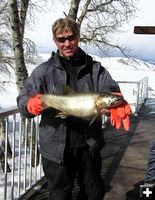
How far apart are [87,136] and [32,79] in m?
0.60

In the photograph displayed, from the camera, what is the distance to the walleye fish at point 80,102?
299cm

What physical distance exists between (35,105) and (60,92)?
264 mm

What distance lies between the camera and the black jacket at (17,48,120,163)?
3305 millimetres

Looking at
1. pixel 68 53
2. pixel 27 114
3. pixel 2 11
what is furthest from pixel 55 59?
pixel 2 11

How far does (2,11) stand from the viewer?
16250 mm

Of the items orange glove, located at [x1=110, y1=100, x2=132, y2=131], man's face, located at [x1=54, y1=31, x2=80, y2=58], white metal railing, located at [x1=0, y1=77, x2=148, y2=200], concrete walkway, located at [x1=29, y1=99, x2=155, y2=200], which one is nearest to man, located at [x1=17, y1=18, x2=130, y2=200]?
man's face, located at [x1=54, y1=31, x2=80, y2=58]

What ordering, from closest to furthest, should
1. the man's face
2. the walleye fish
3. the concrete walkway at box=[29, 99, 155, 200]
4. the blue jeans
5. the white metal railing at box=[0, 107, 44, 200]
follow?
the walleye fish, the man's face, the white metal railing at box=[0, 107, 44, 200], the concrete walkway at box=[29, 99, 155, 200], the blue jeans

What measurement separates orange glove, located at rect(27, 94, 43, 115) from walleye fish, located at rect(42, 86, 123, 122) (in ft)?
0.11

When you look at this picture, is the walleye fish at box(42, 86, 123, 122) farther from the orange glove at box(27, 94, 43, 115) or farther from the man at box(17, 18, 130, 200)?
the man at box(17, 18, 130, 200)

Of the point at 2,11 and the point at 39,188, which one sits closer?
the point at 39,188

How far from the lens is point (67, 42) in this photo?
10.6 ft

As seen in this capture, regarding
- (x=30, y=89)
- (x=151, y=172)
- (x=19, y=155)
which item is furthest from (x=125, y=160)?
(x=30, y=89)

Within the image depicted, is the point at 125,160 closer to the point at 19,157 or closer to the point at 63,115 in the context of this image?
the point at 19,157

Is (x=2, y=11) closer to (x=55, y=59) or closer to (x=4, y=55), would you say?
(x=4, y=55)
